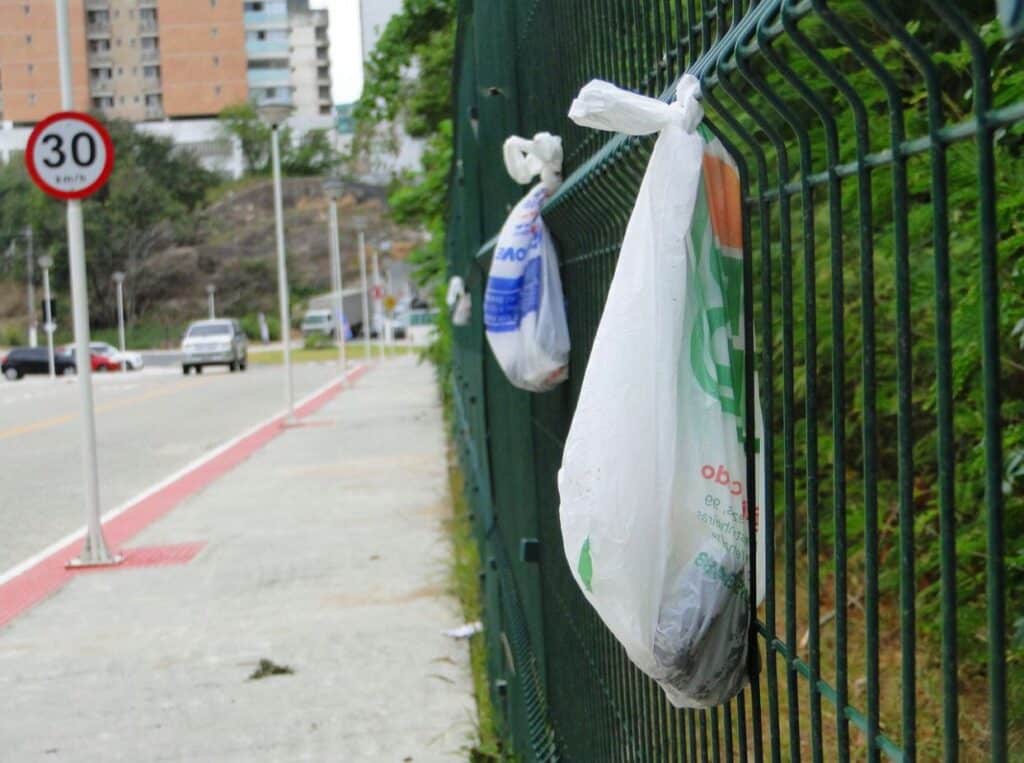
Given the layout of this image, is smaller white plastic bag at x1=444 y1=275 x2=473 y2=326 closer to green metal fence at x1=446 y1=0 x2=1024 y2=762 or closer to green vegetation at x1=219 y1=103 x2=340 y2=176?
green metal fence at x1=446 y1=0 x2=1024 y2=762

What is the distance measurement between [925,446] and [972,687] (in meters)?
0.82

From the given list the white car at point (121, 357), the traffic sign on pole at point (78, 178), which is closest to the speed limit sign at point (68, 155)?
the traffic sign on pole at point (78, 178)

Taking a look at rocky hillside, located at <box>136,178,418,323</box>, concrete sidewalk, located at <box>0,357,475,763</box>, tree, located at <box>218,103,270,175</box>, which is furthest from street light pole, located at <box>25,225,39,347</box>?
concrete sidewalk, located at <box>0,357,475,763</box>

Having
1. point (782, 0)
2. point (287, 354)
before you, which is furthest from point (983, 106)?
point (287, 354)

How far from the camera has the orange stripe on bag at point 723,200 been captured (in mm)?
1762

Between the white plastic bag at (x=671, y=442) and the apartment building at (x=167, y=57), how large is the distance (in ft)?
67.3

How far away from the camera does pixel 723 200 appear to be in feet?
5.85

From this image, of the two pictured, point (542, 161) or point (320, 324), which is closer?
point (542, 161)

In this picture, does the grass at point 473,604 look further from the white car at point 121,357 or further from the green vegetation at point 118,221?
the green vegetation at point 118,221

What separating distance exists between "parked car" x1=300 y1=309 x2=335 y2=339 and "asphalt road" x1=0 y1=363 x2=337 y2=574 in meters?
44.7

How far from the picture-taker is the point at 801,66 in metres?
3.87

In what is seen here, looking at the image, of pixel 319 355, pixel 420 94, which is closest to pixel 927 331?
pixel 420 94

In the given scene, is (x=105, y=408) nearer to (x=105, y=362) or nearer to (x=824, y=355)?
(x=824, y=355)

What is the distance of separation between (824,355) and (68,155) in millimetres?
6398
